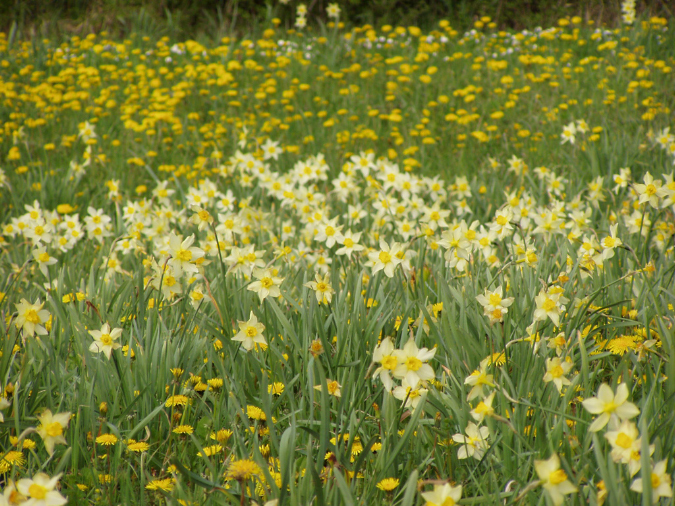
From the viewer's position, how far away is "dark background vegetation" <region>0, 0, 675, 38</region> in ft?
30.6

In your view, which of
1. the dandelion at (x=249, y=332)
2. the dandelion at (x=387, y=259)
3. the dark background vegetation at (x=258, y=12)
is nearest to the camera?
the dandelion at (x=249, y=332)

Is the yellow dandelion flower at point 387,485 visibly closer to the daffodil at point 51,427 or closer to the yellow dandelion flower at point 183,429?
the yellow dandelion flower at point 183,429

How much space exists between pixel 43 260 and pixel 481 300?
1.71 m

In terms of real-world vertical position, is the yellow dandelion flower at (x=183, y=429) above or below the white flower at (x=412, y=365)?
below

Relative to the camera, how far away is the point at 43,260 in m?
2.27

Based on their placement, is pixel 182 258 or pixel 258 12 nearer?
pixel 182 258

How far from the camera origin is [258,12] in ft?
32.7

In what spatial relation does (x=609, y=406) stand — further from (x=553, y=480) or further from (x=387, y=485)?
(x=387, y=485)

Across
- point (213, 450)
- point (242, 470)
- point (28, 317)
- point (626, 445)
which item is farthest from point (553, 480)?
point (28, 317)

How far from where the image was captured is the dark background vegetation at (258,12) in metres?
9.33

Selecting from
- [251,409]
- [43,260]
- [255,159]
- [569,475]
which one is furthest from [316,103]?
[569,475]

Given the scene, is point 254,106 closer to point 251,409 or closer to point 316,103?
point 316,103

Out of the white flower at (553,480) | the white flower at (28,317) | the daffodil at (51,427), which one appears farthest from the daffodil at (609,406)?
the white flower at (28,317)

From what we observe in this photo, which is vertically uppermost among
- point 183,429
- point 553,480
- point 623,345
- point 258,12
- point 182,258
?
point 258,12
